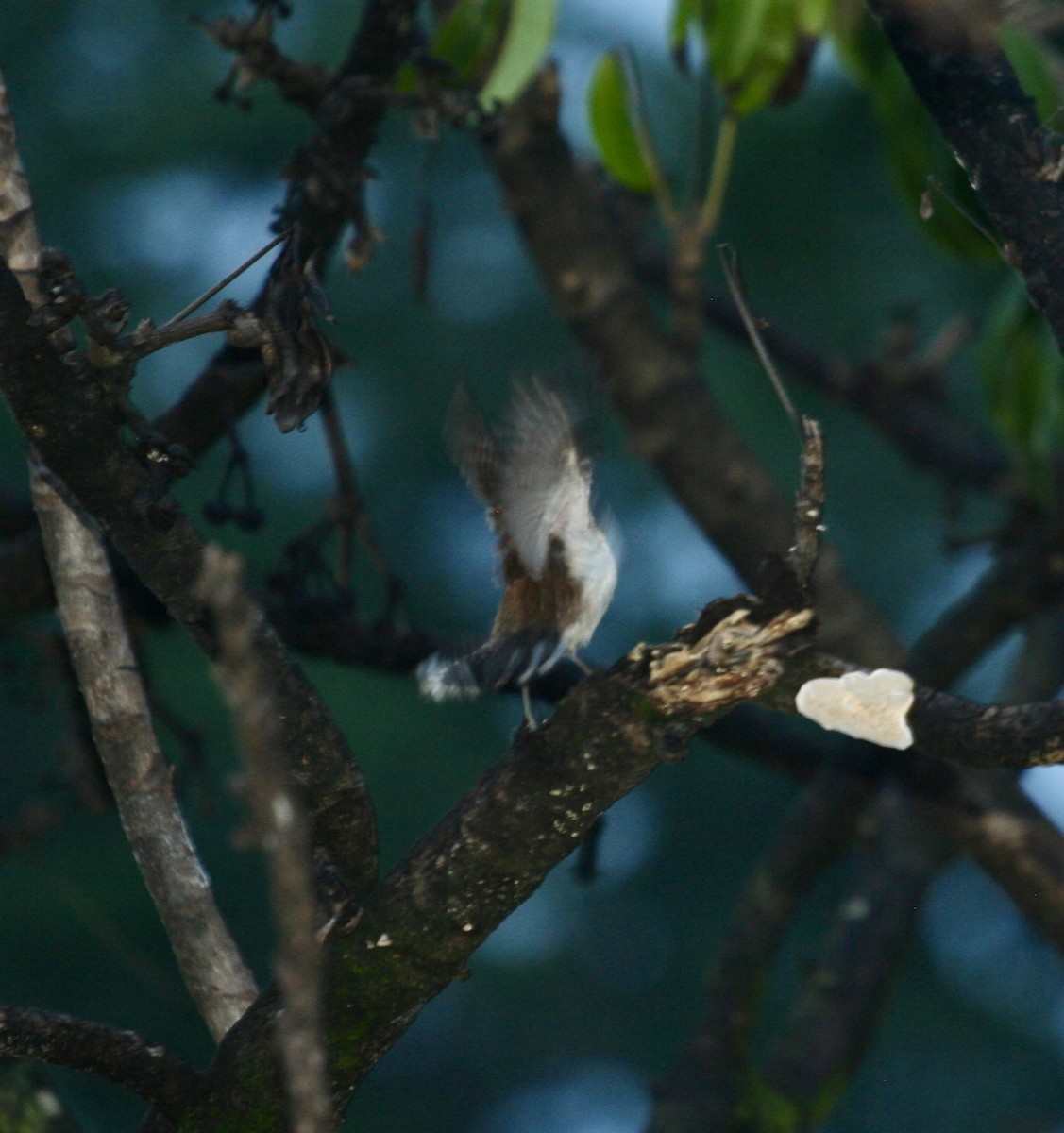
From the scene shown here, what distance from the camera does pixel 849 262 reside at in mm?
3688

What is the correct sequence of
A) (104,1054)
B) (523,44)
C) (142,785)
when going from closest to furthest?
(104,1054) → (142,785) → (523,44)

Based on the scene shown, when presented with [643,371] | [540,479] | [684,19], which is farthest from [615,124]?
[540,479]

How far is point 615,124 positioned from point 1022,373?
63 centimetres

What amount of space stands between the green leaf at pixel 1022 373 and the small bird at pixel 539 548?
1014 mm

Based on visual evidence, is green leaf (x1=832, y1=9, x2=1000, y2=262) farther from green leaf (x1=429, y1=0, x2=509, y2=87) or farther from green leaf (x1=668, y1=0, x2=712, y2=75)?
green leaf (x1=429, y1=0, x2=509, y2=87)

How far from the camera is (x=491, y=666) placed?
117cm

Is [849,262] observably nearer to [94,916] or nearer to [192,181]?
[192,181]

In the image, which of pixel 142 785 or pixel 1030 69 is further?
pixel 1030 69

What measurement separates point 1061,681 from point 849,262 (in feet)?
4.58

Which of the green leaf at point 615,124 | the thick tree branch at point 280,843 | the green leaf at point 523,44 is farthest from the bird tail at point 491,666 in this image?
the green leaf at point 615,124

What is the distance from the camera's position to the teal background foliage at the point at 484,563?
9.95 ft

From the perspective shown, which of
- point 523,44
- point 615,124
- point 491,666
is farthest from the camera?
point 615,124

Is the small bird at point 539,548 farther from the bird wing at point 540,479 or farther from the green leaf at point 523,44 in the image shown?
the green leaf at point 523,44

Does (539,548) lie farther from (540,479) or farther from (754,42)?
(754,42)
